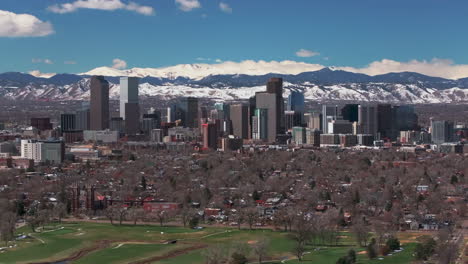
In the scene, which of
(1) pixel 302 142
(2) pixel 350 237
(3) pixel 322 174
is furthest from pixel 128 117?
(2) pixel 350 237

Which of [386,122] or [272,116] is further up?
[272,116]

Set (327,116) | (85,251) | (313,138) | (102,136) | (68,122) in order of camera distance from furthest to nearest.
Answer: (327,116)
(68,122)
(102,136)
(313,138)
(85,251)

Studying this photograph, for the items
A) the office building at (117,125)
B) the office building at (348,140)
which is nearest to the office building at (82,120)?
the office building at (117,125)

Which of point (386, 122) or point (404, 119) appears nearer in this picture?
point (386, 122)

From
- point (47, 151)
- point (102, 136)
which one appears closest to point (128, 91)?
point (102, 136)

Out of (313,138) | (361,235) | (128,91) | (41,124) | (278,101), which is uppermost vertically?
(128,91)

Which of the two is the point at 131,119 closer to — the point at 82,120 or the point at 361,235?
the point at 82,120

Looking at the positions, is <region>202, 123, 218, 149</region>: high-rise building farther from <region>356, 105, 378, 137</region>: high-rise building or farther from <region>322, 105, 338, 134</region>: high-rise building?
<region>322, 105, 338, 134</region>: high-rise building
